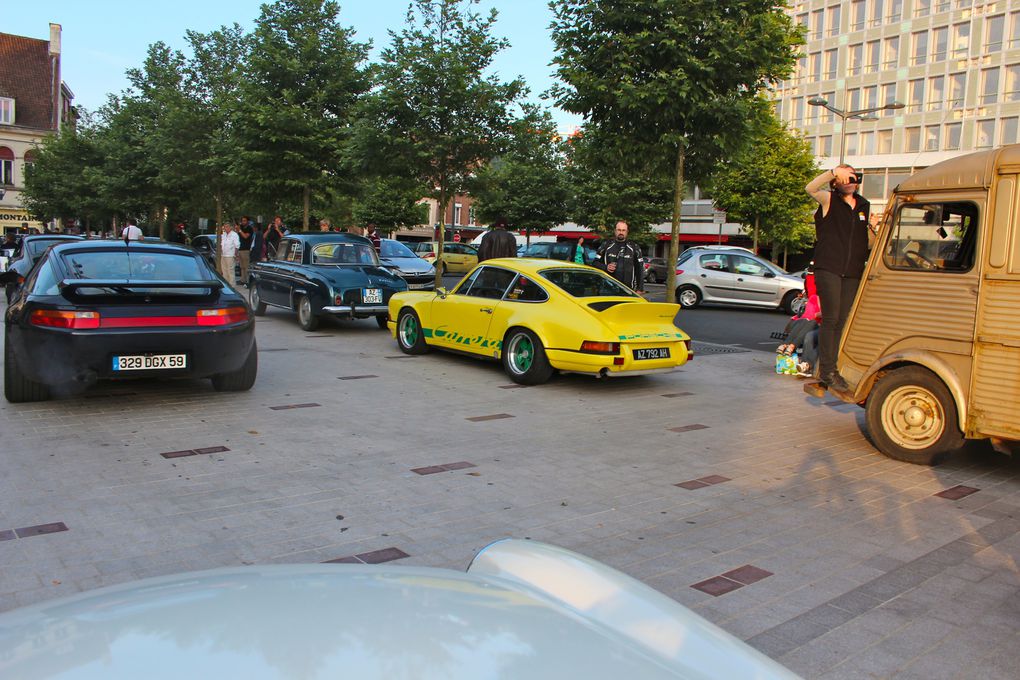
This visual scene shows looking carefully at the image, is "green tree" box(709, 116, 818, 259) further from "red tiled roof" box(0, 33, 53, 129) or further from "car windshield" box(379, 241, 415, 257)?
"red tiled roof" box(0, 33, 53, 129)

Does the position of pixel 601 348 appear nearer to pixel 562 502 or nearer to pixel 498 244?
pixel 562 502

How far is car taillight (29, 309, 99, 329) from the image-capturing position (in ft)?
22.6

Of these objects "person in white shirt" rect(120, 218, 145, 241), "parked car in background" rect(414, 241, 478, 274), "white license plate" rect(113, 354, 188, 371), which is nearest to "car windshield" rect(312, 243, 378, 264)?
"person in white shirt" rect(120, 218, 145, 241)

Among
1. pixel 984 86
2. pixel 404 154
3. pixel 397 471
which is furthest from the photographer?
pixel 984 86

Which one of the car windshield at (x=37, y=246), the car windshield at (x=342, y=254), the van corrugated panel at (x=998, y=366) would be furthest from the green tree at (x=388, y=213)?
the van corrugated panel at (x=998, y=366)

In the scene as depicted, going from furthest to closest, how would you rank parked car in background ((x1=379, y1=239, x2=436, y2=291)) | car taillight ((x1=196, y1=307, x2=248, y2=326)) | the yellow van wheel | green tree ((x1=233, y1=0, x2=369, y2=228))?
parked car in background ((x1=379, y1=239, x2=436, y2=291)), green tree ((x1=233, y1=0, x2=369, y2=228)), car taillight ((x1=196, y1=307, x2=248, y2=326)), the yellow van wheel

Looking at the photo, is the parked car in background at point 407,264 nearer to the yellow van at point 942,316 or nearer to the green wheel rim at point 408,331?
the green wheel rim at point 408,331

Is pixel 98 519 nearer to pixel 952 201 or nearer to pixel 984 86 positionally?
pixel 952 201

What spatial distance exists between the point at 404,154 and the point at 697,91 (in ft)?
23.1

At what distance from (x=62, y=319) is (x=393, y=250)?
21375 millimetres

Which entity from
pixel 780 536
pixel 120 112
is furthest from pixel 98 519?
pixel 120 112

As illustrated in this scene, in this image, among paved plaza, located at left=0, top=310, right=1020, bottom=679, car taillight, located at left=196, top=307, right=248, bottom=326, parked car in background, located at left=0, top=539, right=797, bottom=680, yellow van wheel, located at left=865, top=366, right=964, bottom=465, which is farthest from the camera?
car taillight, located at left=196, top=307, right=248, bottom=326

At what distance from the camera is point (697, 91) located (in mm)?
12281

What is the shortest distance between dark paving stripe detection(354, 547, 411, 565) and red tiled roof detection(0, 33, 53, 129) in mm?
75092
